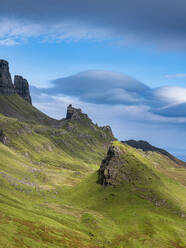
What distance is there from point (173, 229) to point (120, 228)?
3091 centimetres

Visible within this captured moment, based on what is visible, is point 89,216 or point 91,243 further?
point 89,216

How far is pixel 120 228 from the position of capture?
164 m

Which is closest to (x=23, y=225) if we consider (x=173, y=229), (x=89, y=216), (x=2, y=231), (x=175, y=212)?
(x=2, y=231)

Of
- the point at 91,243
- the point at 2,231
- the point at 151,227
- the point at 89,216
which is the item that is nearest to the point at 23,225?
the point at 2,231

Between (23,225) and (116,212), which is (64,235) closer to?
(23,225)

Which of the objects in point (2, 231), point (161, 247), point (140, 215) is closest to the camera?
point (2, 231)

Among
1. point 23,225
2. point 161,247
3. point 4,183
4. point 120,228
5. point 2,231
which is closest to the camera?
point 2,231

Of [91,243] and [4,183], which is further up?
[4,183]

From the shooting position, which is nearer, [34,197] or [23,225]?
[23,225]

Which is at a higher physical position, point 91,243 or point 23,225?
point 23,225

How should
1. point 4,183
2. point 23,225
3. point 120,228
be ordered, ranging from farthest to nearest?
point 4,183 → point 120,228 → point 23,225

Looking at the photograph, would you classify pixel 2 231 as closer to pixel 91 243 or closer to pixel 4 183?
pixel 91 243

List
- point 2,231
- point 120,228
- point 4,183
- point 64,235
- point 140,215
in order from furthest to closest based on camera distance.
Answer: point 4,183 < point 140,215 < point 120,228 < point 64,235 < point 2,231

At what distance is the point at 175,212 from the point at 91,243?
8193cm
